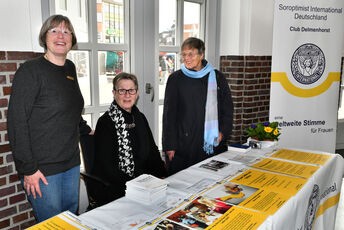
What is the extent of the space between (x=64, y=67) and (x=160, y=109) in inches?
59.7

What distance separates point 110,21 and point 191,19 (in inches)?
41.0

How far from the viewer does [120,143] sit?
1.95 m

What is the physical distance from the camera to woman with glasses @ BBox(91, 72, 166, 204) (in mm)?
1913

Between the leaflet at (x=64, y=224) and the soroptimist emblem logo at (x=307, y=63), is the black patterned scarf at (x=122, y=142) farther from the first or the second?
the soroptimist emblem logo at (x=307, y=63)

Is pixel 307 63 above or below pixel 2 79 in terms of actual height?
above

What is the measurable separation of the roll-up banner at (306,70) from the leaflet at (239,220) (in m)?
2.16

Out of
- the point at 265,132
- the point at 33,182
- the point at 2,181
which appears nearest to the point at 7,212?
the point at 2,181

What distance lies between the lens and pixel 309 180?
5.63 feet

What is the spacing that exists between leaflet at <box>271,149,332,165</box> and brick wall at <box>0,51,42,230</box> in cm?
175

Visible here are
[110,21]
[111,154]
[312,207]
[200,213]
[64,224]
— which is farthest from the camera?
[110,21]

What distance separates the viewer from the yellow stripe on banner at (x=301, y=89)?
325cm

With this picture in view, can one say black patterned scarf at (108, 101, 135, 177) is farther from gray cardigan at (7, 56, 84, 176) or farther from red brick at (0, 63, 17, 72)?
red brick at (0, 63, 17, 72)

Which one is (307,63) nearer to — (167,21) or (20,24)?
(167,21)

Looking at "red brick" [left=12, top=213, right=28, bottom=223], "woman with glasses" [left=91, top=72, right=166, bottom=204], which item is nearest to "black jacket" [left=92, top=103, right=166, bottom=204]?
"woman with glasses" [left=91, top=72, right=166, bottom=204]
